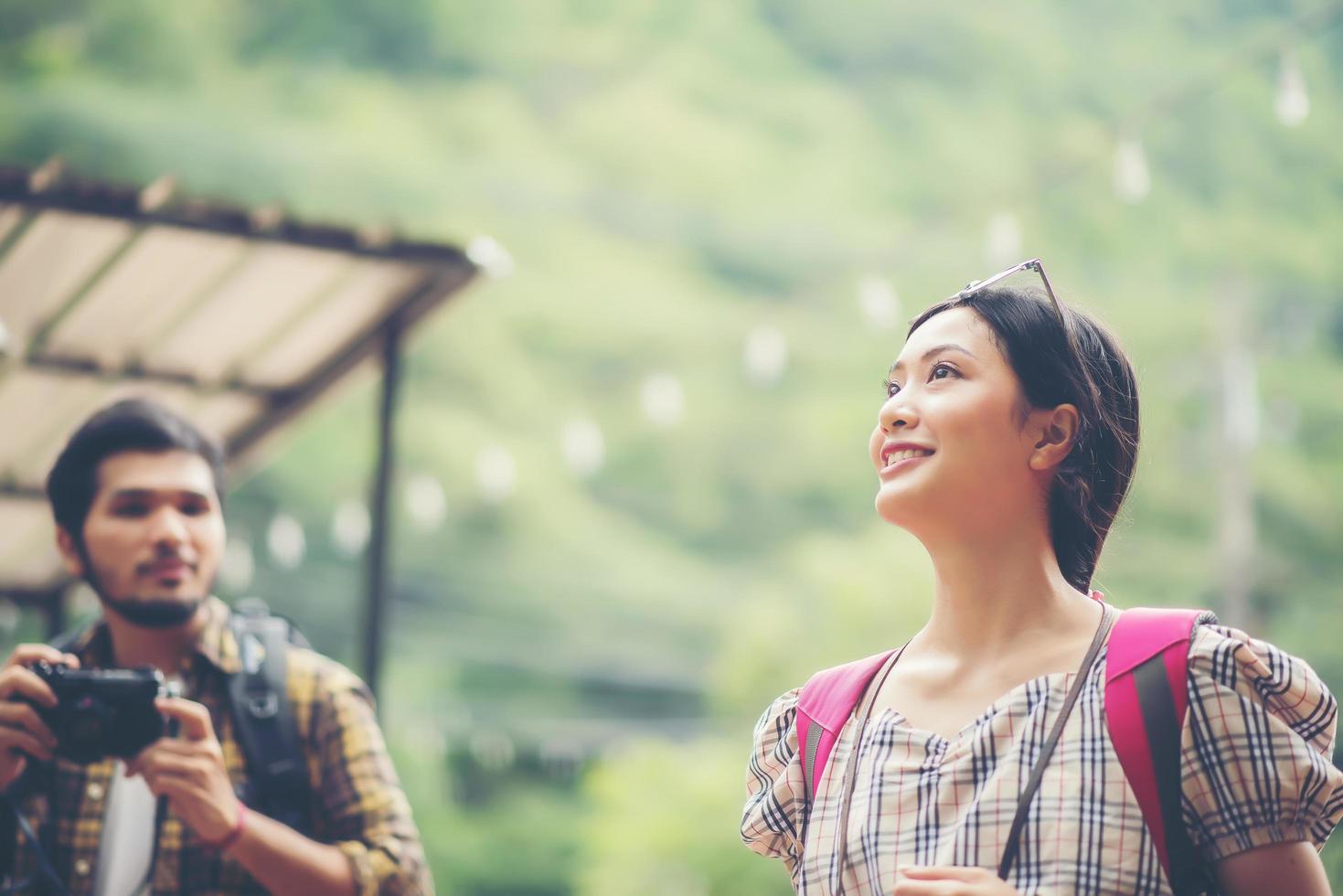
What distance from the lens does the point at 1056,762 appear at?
4.87ft

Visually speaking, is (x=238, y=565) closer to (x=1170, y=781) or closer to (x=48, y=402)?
(x=48, y=402)

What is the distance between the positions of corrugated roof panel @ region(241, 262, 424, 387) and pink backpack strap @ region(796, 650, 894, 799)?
178 centimetres

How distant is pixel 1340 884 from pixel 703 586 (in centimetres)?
1030

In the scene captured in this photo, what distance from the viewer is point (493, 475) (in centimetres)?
1470

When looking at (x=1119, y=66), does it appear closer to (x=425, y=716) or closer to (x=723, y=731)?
(x=723, y=731)

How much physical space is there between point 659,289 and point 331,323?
14.1m

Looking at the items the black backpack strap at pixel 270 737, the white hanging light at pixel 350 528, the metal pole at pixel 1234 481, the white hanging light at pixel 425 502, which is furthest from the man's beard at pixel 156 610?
the white hanging light at pixel 425 502

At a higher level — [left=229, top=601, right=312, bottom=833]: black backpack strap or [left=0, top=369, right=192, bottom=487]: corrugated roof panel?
[left=0, top=369, right=192, bottom=487]: corrugated roof panel

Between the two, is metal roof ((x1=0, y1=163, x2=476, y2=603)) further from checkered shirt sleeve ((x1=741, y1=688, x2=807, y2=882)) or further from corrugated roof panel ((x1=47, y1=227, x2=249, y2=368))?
checkered shirt sleeve ((x1=741, y1=688, x2=807, y2=882))

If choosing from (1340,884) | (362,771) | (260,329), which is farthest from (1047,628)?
(1340,884)

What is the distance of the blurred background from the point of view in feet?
47.8

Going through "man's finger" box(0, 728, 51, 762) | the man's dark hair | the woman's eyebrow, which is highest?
the man's dark hair

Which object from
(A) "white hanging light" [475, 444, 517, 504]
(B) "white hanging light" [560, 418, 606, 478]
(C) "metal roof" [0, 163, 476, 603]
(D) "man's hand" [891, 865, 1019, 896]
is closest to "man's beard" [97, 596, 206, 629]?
(C) "metal roof" [0, 163, 476, 603]

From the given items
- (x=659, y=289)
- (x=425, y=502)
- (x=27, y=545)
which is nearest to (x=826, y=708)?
(x=27, y=545)
